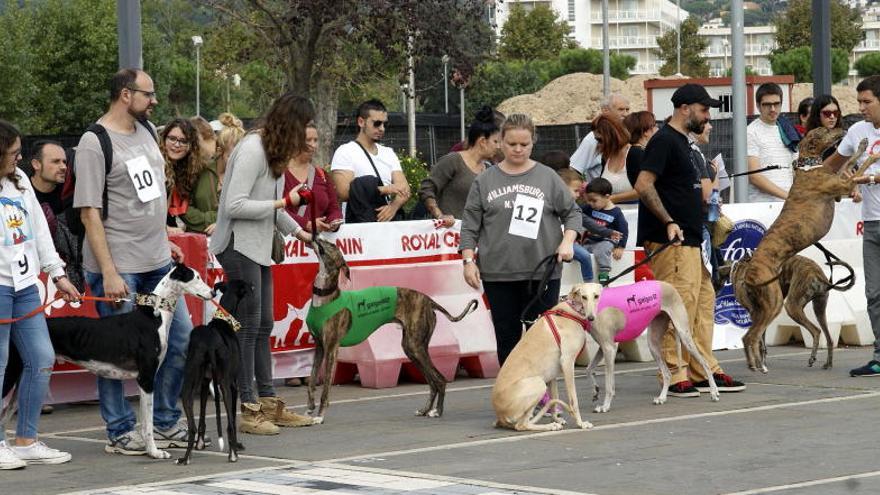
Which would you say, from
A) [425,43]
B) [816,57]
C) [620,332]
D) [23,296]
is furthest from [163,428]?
[425,43]

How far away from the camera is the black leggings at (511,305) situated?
10734 millimetres

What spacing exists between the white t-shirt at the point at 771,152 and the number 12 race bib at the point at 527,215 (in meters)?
5.07

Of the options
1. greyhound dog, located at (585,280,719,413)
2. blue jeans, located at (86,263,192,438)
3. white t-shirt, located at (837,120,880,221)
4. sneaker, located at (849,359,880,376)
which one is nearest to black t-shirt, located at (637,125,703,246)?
greyhound dog, located at (585,280,719,413)

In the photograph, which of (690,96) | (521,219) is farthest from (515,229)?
(690,96)

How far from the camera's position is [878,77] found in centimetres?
1257

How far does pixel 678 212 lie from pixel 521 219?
4.29ft

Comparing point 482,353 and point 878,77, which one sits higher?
point 878,77

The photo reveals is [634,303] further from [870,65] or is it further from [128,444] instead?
[870,65]

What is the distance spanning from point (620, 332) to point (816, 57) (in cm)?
825

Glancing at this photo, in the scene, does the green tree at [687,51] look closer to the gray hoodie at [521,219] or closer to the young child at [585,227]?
the young child at [585,227]

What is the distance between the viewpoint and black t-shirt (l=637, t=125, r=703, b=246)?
11258 mm

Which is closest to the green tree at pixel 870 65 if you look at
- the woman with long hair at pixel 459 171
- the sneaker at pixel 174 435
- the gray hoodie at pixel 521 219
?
the woman with long hair at pixel 459 171

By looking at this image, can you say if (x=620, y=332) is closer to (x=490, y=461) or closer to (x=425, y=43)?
(x=490, y=461)

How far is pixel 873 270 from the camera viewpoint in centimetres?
1234
